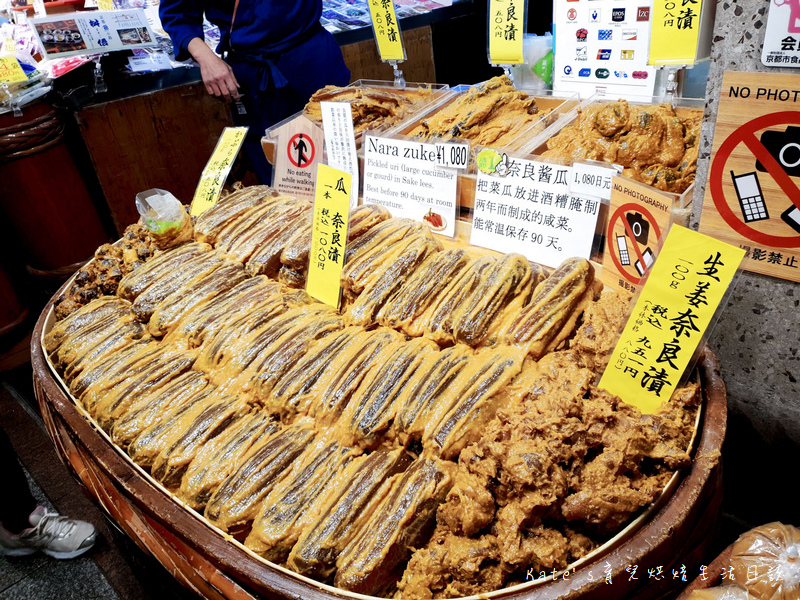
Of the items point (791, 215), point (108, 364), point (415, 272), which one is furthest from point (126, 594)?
point (791, 215)

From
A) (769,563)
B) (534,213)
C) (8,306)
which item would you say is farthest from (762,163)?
(8,306)

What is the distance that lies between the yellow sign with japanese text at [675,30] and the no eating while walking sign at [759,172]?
3.16 feet

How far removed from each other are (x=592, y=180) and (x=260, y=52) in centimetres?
379

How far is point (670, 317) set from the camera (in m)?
1.40

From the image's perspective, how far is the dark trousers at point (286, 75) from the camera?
477cm

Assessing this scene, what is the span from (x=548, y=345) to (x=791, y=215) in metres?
0.75

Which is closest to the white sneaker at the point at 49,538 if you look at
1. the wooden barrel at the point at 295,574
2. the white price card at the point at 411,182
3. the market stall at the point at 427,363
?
the market stall at the point at 427,363

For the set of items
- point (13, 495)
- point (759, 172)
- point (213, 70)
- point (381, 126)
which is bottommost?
point (13, 495)

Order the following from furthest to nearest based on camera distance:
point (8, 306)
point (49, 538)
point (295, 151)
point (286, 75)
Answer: point (8, 306) < point (286, 75) < point (49, 538) < point (295, 151)

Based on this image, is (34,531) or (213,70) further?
(213,70)

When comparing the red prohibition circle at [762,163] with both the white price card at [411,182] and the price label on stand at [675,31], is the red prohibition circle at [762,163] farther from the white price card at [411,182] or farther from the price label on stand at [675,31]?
the white price card at [411,182]

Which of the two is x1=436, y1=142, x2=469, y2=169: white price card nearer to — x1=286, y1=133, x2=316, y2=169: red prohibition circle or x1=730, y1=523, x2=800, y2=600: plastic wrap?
x1=286, y1=133, x2=316, y2=169: red prohibition circle

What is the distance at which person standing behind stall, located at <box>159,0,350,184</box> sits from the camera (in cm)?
445

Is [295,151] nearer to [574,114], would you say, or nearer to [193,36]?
[574,114]
